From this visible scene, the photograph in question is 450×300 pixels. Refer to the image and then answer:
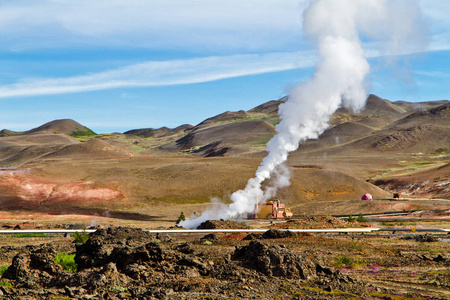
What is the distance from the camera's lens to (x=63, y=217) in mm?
66000

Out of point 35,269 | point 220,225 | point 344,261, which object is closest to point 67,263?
point 35,269

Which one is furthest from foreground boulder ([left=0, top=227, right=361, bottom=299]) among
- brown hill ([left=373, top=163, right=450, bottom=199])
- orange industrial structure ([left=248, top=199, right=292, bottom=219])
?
brown hill ([left=373, top=163, right=450, bottom=199])

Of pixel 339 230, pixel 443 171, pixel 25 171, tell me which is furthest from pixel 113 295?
pixel 443 171

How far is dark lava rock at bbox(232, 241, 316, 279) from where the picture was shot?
2159 cm

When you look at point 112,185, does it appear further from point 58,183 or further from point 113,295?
point 113,295

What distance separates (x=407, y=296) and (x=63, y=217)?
179 feet

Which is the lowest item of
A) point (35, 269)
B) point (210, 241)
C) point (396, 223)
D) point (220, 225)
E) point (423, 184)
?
point (396, 223)

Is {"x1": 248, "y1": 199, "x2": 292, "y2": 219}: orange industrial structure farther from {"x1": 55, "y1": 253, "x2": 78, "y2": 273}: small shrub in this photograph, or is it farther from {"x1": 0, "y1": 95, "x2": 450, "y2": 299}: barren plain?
{"x1": 55, "y1": 253, "x2": 78, "y2": 273}: small shrub

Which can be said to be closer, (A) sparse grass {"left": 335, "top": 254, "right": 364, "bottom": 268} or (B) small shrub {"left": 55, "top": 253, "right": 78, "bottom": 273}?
(B) small shrub {"left": 55, "top": 253, "right": 78, "bottom": 273}

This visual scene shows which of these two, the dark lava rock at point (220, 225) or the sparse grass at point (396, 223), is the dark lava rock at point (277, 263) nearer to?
the dark lava rock at point (220, 225)

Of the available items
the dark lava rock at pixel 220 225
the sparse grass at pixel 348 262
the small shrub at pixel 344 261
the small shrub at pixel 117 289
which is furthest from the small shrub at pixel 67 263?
the dark lava rock at pixel 220 225

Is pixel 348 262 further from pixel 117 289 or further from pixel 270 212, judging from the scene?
pixel 270 212

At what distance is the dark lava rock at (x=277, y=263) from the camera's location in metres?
21.6

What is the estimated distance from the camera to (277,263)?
2205cm
